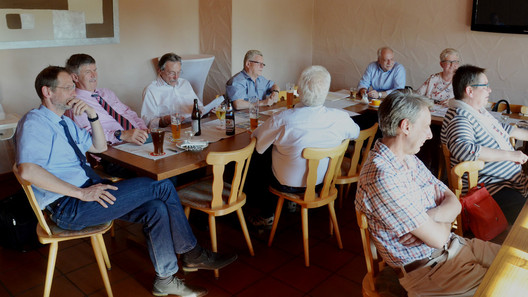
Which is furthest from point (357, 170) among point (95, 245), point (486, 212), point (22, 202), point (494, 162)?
point (22, 202)

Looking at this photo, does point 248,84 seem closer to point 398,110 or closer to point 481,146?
point 481,146

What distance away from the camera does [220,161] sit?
7.74ft

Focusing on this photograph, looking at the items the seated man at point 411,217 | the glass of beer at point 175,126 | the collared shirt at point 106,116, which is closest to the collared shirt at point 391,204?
the seated man at point 411,217

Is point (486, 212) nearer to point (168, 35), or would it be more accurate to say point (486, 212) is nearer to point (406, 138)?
point (406, 138)

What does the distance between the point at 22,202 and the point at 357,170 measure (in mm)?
2179

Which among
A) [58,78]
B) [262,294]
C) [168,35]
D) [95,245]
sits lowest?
[262,294]

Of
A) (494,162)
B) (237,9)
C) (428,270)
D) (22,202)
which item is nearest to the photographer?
(428,270)

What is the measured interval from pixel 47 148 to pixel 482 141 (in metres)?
2.39

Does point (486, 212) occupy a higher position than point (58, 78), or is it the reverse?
point (58, 78)

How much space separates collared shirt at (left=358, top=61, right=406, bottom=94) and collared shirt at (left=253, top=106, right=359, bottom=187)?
2055 mm

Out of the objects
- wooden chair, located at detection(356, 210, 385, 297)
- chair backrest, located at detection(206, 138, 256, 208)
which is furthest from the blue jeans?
wooden chair, located at detection(356, 210, 385, 297)

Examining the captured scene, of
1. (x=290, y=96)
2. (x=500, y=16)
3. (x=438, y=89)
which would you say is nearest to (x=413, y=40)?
(x=500, y=16)

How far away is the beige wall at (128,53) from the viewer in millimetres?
3994

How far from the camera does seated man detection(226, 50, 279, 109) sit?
12.5 feet
